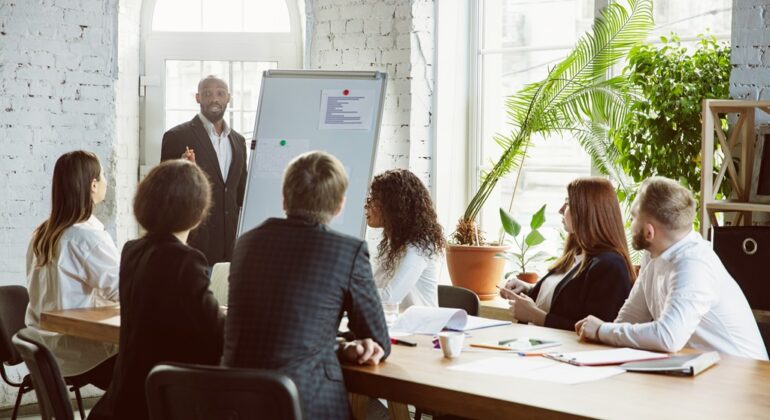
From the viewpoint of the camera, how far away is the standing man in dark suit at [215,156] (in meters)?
5.17

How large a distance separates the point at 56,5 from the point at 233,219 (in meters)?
1.48

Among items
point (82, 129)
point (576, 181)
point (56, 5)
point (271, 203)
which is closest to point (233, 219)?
point (271, 203)

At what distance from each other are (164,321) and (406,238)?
137 cm

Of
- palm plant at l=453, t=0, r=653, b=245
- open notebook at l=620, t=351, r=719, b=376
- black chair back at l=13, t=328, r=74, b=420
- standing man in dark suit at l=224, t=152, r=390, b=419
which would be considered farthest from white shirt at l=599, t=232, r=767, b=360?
palm plant at l=453, t=0, r=653, b=245

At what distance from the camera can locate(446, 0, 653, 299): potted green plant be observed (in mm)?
4617

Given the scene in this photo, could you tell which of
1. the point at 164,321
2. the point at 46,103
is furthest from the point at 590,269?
the point at 46,103

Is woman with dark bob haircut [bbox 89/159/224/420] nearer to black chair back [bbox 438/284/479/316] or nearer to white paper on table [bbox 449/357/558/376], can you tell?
white paper on table [bbox 449/357/558/376]

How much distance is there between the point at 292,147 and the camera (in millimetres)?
4949

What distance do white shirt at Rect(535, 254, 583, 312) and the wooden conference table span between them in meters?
0.77

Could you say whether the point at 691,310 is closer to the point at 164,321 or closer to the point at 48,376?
the point at 164,321

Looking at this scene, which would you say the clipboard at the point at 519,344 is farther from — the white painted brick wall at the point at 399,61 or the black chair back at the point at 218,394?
the white painted brick wall at the point at 399,61

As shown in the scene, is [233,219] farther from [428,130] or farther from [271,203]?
[428,130]

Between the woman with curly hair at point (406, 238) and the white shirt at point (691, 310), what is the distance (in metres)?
1.02

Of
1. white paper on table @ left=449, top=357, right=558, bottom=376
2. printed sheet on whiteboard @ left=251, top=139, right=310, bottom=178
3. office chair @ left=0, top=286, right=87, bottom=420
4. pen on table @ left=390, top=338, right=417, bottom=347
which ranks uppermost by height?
printed sheet on whiteboard @ left=251, top=139, right=310, bottom=178
